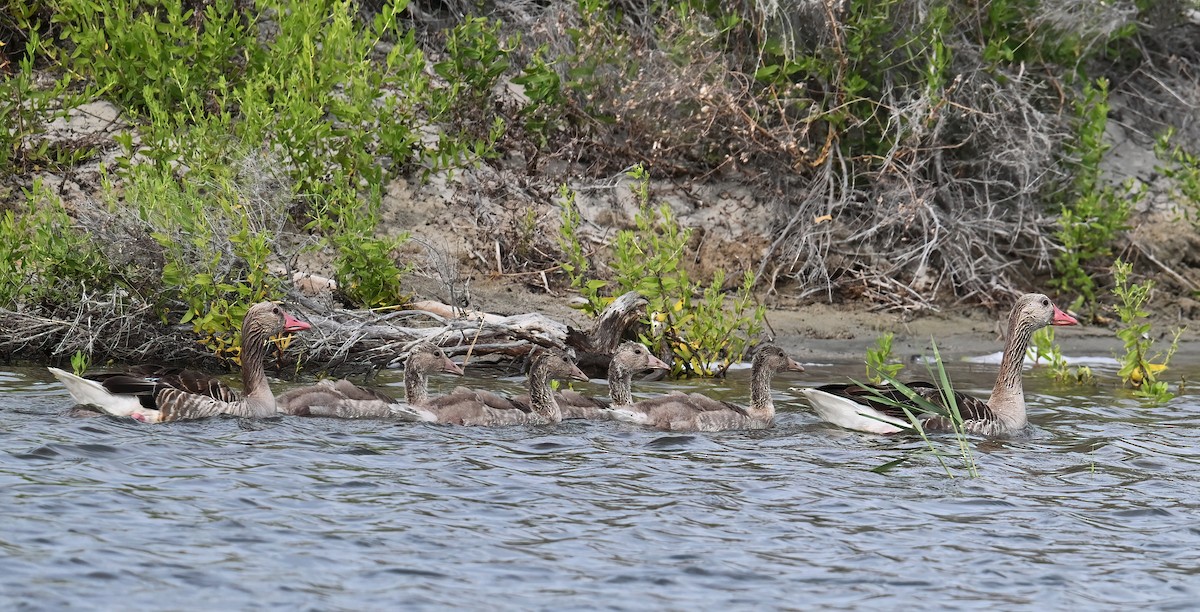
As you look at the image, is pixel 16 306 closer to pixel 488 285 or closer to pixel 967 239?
pixel 488 285

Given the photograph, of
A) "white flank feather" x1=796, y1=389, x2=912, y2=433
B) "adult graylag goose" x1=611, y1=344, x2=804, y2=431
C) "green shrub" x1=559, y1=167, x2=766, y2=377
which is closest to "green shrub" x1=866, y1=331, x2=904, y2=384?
"white flank feather" x1=796, y1=389, x2=912, y2=433

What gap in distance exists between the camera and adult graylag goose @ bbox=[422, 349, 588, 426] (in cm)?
1020

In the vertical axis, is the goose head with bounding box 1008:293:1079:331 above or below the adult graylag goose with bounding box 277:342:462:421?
above

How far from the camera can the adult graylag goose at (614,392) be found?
10.7 m

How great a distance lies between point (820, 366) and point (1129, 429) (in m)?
3.41

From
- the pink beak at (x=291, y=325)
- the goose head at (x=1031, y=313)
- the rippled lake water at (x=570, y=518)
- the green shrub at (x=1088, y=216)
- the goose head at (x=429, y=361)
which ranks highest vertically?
the green shrub at (x=1088, y=216)

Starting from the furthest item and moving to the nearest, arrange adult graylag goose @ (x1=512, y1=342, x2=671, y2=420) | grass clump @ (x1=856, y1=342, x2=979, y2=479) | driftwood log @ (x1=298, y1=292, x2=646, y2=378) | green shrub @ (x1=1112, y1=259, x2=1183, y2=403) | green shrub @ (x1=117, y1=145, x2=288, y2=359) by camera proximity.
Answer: driftwood log @ (x1=298, y1=292, x2=646, y2=378) < green shrub @ (x1=1112, y1=259, x2=1183, y2=403) < green shrub @ (x1=117, y1=145, x2=288, y2=359) < adult graylag goose @ (x1=512, y1=342, x2=671, y2=420) < grass clump @ (x1=856, y1=342, x2=979, y2=479)

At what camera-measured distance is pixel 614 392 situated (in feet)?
36.1

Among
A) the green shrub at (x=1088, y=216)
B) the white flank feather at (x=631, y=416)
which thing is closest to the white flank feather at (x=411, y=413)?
the white flank feather at (x=631, y=416)

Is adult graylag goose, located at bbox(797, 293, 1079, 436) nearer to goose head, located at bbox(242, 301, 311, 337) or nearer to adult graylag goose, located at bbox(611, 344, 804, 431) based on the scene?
adult graylag goose, located at bbox(611, 344, 804, 431)

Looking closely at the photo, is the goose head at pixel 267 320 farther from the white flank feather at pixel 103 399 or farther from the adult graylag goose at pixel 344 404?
the white flank feather at pixel 103 399

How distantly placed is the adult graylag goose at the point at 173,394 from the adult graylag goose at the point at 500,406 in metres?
1.13

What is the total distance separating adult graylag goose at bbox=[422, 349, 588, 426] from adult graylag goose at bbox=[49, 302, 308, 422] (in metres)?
1.13

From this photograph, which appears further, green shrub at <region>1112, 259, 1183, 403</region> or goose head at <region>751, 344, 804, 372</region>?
green shrub at <region>1112, 259, 1183, 403</region>
